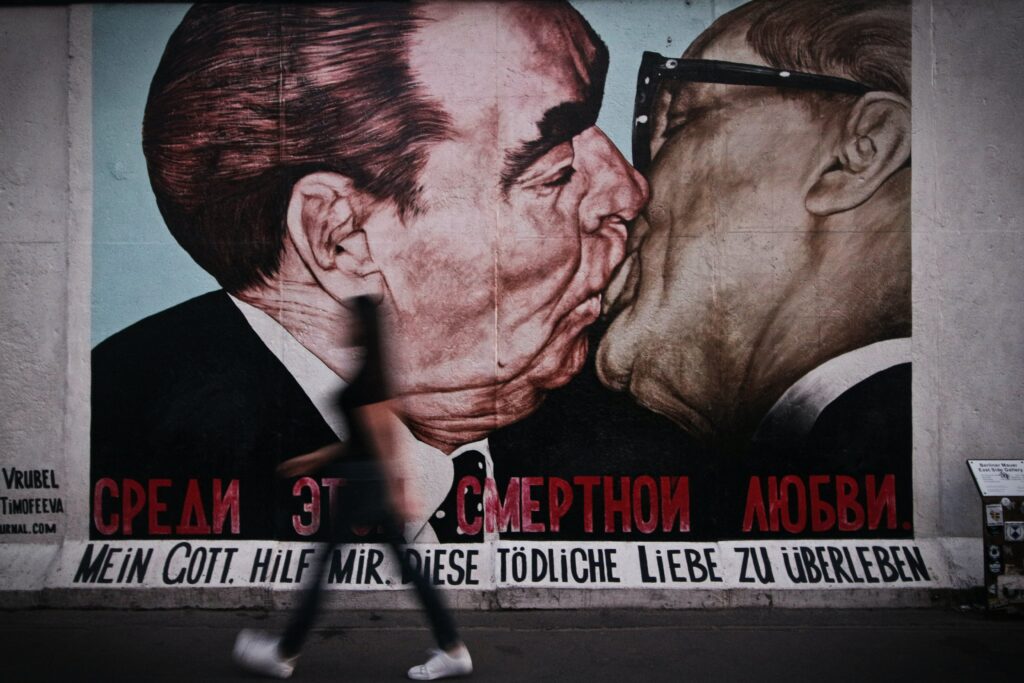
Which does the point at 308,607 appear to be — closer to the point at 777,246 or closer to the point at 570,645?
the point at 570,645

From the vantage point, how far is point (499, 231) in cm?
568

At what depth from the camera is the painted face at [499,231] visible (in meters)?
5.67

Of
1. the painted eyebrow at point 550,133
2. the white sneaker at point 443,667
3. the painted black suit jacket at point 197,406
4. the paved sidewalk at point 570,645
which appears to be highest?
the painted eyebrow at point 550,133

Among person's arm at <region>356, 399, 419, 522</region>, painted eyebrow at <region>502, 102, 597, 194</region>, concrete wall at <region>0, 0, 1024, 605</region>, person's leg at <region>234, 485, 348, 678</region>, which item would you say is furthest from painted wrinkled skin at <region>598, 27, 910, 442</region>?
person's leg at <region>234, 485, 348, 678</region>

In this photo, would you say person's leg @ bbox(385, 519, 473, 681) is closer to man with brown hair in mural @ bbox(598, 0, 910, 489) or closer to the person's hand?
the person's hand

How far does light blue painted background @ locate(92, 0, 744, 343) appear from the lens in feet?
18.7

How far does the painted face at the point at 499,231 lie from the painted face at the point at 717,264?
279 millimetres

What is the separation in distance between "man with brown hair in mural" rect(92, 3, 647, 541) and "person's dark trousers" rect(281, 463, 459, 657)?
1753mm

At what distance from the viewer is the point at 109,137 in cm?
574

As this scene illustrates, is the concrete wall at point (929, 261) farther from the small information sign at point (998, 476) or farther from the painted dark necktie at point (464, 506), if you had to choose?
the painted dark necktie at point (464, 506)

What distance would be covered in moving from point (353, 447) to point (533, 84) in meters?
3.13

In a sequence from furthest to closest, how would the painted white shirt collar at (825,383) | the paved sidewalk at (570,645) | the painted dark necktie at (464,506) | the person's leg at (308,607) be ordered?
the painted white shirt collar at (825,383), the painted dark necktie at (464,506), the paved sidewalk at (570,645), the person's leg at (308,607)

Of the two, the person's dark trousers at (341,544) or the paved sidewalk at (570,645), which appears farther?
the paved sidewalk at (570,645)

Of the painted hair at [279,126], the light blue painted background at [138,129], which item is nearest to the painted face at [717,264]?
the light blue painted background at [138,129]
